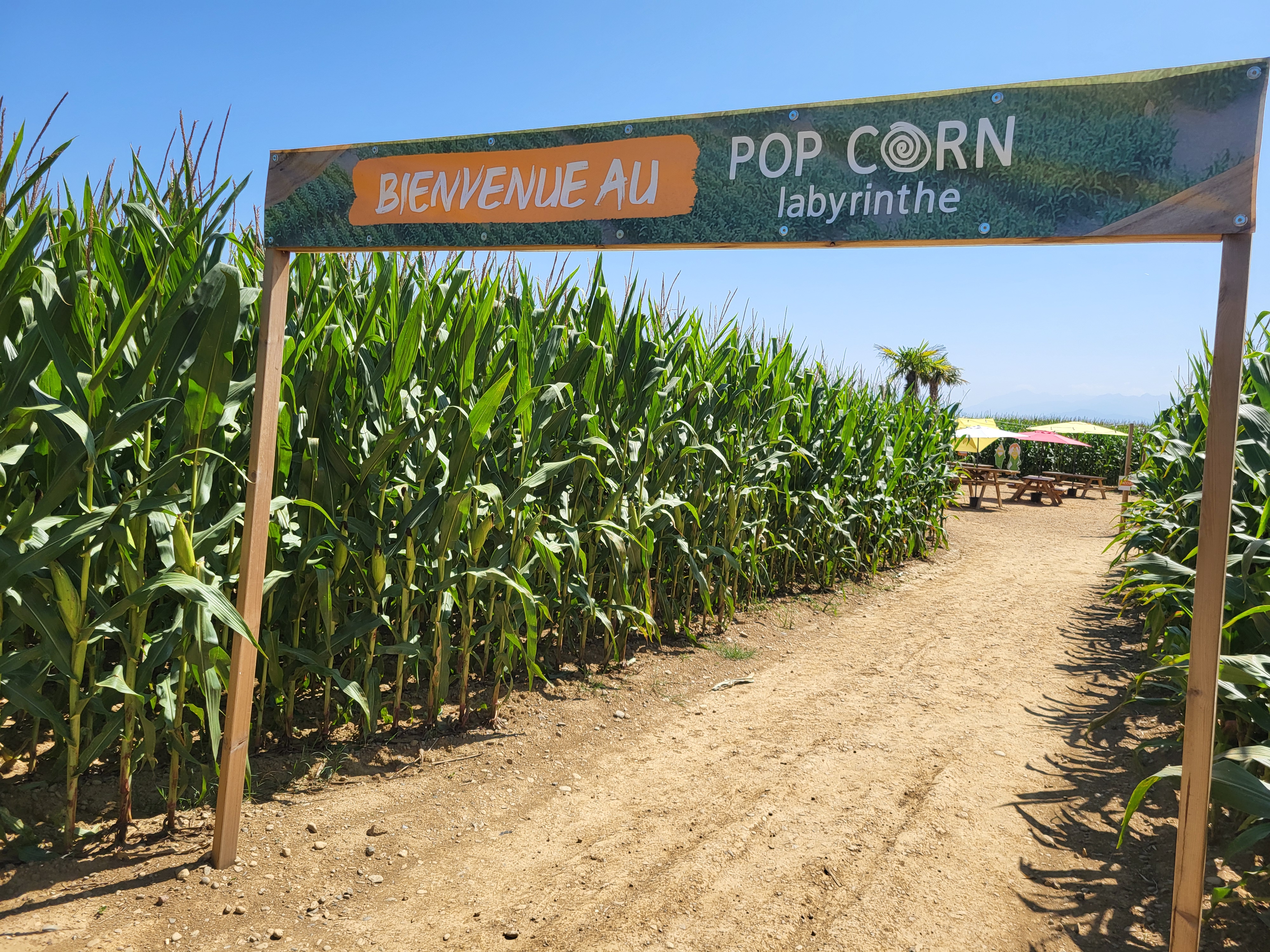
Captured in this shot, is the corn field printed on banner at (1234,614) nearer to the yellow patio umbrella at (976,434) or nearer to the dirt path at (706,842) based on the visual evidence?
the dirt path at (706,842)

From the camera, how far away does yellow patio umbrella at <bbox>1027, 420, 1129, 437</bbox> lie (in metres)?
25.2

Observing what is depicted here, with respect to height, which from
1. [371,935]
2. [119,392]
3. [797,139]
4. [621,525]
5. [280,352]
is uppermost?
[797,139]

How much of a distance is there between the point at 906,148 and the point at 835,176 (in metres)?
0.20

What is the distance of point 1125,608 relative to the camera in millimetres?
6953

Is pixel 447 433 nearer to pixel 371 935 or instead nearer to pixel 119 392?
pixel 119 392

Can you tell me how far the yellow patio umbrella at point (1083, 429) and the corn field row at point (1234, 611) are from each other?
72.4ft

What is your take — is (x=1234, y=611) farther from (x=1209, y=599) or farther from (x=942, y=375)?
(x=942, y=375)

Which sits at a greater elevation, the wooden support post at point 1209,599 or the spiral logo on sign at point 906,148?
the spiral logo on sign at point 906,148

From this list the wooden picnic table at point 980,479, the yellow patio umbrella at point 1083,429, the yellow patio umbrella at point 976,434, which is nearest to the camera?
the wooden picnic table at point 980,479

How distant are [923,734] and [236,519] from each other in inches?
133

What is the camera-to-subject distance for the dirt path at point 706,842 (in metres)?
2.35

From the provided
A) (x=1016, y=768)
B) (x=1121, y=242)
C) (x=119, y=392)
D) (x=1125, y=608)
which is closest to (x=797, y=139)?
(x=1121, y=242)

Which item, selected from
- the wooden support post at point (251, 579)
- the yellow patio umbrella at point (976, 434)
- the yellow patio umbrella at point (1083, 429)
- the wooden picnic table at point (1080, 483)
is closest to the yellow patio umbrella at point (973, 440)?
the yellow patio umbrella at point (976, 434)

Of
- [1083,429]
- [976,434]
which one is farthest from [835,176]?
[1083,429]
